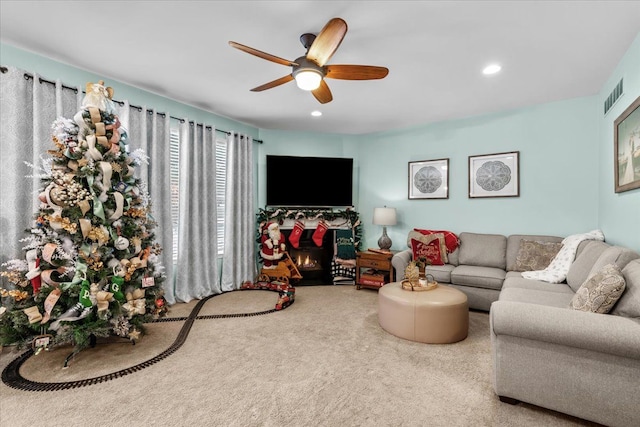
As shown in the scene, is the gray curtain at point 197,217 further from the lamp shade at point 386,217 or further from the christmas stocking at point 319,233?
the lamp shade at point 386,217

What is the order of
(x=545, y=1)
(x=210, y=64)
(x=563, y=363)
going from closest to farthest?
1. (x=563, y=363)
2. (x=545, y=1)
3. (x=210, y=64)

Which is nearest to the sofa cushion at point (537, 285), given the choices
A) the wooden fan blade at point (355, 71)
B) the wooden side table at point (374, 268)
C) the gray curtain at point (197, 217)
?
the wooden side table at point (374, 268)

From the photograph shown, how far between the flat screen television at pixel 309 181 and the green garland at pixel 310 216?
0.40 feet

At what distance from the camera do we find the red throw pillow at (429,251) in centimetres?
405

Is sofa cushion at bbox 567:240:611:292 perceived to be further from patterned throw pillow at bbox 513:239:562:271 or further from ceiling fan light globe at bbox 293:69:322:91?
ceiling fan light globe at bbox 293:69:322:91

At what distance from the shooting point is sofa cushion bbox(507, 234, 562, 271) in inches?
146

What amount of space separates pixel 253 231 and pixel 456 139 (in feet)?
11.1

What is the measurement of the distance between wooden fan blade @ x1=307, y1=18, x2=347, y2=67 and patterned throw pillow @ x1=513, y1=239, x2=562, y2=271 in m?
3.15

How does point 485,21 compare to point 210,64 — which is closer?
point 485,21

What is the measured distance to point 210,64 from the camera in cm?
287

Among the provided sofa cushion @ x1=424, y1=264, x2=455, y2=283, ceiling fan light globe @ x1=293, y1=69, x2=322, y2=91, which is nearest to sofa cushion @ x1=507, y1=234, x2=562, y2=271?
sofa cushion @ x1=424, y1=264, x2=455, y2=283

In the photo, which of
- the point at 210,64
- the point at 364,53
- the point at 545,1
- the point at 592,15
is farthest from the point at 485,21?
the point at 210,64

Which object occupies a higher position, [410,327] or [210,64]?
[210,64]

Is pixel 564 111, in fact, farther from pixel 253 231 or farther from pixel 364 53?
pixel 253 231
